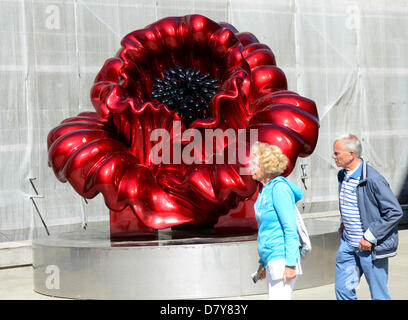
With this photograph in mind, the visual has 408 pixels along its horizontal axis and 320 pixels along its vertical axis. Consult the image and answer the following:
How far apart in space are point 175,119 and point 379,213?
3057mm

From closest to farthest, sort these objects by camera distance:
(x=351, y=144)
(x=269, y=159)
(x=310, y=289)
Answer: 1. (x=269, y=159)
2. (x=351, y=144)
3. (x=310, y=289)

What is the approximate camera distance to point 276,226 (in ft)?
13.0

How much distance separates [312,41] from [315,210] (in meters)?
2.95

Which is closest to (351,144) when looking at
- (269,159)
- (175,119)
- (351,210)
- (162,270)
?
(351,210)

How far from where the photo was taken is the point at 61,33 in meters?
11.5

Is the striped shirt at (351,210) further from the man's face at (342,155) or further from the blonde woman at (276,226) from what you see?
the blonde woman at (276,226)

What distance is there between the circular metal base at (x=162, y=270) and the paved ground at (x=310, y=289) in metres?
0.17

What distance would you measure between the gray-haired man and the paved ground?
1.60 meters

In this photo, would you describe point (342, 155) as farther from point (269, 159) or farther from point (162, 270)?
point (162, 270)

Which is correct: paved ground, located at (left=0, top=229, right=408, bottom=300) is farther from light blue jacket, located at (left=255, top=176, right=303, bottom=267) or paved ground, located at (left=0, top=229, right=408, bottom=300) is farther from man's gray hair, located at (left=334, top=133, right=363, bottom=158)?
light blue jacket, located at (left=255, top=176, right=303, bottom=267)

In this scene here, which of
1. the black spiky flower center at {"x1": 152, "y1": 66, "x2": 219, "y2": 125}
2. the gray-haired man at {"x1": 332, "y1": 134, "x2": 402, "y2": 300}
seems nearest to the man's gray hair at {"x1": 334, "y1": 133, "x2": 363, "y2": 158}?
the gray-haired man at {"x1": 332, "y1": 134, "x2": 402, "y2": 300}
